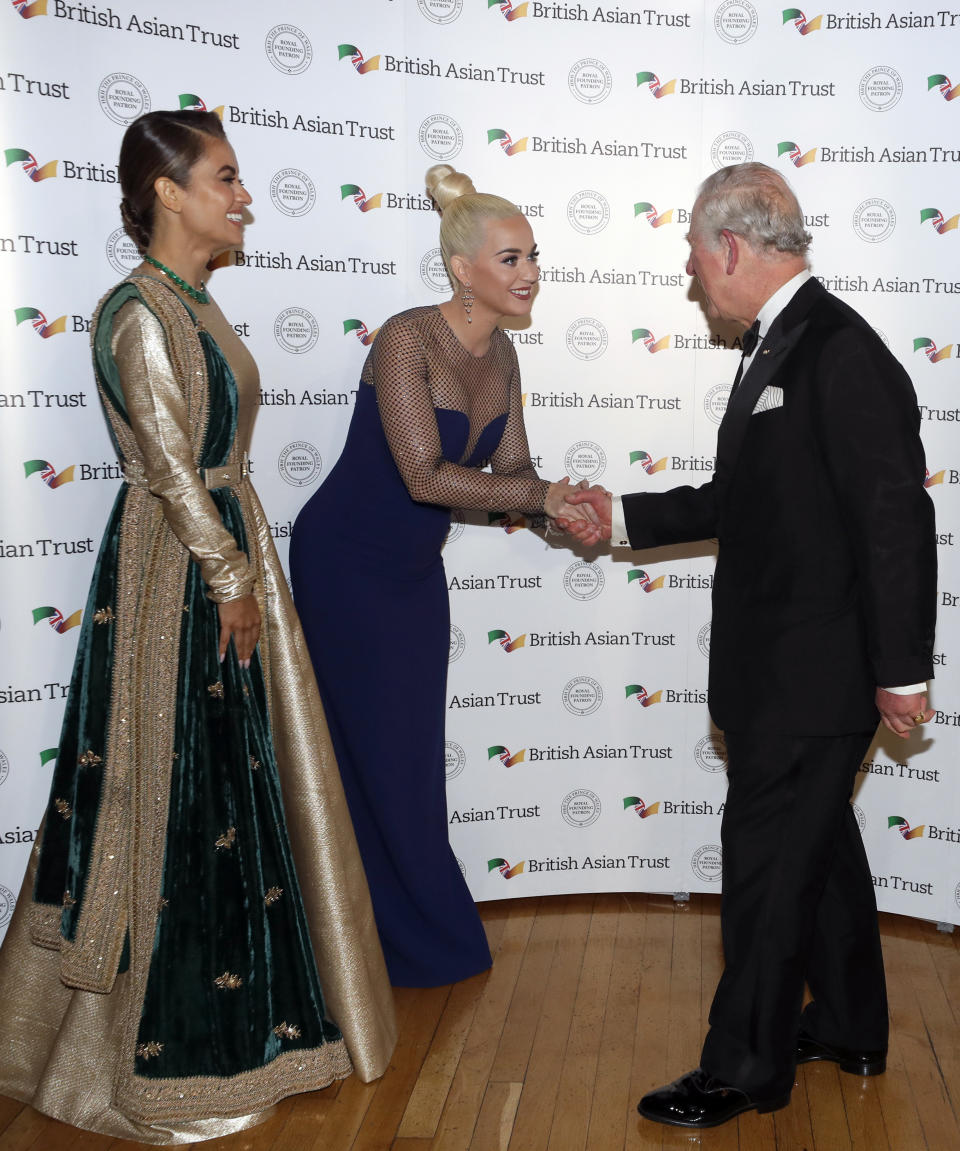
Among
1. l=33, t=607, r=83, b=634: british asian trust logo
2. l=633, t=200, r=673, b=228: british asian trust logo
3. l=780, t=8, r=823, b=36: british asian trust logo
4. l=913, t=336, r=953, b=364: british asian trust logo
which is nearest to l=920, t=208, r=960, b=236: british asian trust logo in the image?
l=913, t=336, r=953, b=364: british asian trust logo

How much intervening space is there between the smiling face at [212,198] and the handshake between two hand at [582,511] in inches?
46.0

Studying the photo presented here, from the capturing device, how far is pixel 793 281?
249 centimetres

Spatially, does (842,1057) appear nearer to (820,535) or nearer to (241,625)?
(820,535)

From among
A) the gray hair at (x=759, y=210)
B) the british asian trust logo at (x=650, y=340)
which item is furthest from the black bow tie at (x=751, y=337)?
the british asian trust logo at (x=650, y=340)

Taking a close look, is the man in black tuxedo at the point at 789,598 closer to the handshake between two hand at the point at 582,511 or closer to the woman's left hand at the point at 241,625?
the handshake between two hand at the point at 582,511

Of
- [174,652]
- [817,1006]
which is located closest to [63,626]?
[174,652]

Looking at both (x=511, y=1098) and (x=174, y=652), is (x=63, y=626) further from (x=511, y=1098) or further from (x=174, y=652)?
(x=511, y=1098)

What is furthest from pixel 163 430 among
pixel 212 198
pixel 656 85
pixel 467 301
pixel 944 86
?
pixel 944 86

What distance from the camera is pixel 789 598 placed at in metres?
2.44

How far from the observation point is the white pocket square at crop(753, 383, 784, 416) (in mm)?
2395

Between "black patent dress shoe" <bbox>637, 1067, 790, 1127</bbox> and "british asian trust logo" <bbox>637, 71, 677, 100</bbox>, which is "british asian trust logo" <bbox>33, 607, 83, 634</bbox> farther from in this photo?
"british asian trust logo" <bbox>637, 71, 677, 100</bbox>

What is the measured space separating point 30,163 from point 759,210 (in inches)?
68.9

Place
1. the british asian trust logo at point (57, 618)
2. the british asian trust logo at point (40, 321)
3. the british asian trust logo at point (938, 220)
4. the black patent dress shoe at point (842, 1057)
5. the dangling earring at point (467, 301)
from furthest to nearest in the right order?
1. the british asian trust logo at point (938, 220)
2. the dangling earring at point (467, 301)
3. the british asian trust logo at point (57, 618)
4. the british asian trust logo at point (40, 321)
5. the black patent dress shoe at point (842, 1057)

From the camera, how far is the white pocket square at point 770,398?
7.86 ft
